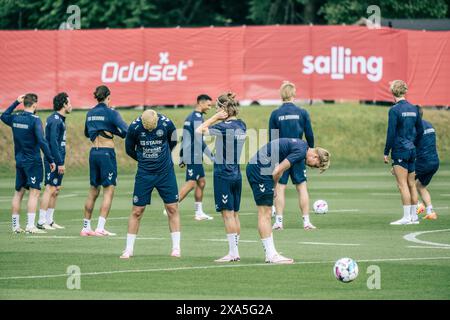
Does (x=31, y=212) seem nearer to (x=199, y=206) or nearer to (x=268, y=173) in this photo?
(x=199, y=206)

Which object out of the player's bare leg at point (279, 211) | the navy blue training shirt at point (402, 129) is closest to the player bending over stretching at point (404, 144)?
the navy blue training shirt at point (402, 129)

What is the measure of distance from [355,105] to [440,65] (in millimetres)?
3313

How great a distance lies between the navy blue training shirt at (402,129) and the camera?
2247cm

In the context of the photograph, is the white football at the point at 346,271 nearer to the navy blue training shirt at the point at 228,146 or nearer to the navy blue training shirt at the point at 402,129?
the navy blue training shirt at the point at 228,146

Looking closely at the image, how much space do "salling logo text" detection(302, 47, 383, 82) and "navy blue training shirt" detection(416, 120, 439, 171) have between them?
16.1 m

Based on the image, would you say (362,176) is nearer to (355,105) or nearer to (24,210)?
(355,105)

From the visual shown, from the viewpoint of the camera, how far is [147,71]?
3953 centimetres

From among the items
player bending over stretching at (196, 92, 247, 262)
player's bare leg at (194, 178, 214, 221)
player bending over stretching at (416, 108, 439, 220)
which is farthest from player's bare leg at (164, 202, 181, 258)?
player bending over stretching at (416, 108, 439, 220)

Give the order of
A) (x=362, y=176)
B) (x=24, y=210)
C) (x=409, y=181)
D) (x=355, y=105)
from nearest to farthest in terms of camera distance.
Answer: (x=409, y=181) → (x=24, y=210) → (x=362, y=176) → (x=355, y=105)

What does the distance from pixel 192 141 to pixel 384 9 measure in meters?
34.4

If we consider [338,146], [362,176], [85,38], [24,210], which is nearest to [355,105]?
[338,146]

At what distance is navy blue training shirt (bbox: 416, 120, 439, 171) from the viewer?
78.2 ft

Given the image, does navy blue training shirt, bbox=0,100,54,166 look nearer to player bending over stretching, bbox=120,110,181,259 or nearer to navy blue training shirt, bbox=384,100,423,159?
player bending over stretching, bbox=120,110,181,259

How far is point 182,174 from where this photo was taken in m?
37.1
